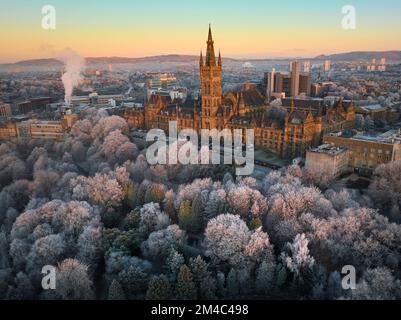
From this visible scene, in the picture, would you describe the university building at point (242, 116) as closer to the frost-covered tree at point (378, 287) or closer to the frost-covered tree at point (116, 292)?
the frost-covered tree at point (378, 287)

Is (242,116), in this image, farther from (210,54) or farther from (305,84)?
(305,84)

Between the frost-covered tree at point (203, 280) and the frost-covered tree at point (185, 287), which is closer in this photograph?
the frost-covered tree at point (185, 287)

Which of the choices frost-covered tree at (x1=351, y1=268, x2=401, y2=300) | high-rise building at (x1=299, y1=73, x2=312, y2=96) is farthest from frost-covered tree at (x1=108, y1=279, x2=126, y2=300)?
high-rise building at (x1=299, y1=73, x2=312, y2=96)

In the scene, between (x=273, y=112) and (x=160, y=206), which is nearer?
(x=160, y=206)

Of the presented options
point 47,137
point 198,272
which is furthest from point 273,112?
point 198,272

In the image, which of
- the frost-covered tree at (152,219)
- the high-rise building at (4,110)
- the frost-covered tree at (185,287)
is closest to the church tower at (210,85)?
the frost-covered tree at (152,219)

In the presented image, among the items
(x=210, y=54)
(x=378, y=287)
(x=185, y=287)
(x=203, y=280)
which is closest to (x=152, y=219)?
(x=203, y=280)
